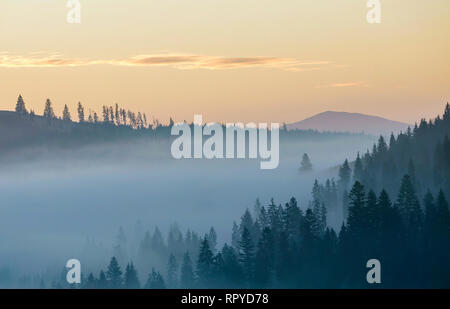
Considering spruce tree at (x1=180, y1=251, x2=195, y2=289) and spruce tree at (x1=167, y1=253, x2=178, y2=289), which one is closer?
spruce tree at (x1=180, y1=251, x2=195, y2=289)

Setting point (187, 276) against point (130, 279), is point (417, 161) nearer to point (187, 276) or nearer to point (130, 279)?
point (187, 276)

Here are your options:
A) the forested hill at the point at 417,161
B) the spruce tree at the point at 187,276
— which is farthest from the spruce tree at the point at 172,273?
the forested hill at the point at 417,161

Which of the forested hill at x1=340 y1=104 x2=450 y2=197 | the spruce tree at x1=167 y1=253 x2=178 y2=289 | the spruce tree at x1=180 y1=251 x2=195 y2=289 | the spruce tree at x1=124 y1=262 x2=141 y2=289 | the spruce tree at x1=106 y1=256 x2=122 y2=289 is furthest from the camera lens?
the forested hill at x1=340 y1=104 x2=450 y2=197

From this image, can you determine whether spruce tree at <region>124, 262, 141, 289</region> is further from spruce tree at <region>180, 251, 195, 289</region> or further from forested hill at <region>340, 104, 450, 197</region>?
forested hill at <region>340, 104, 450, 197</region>

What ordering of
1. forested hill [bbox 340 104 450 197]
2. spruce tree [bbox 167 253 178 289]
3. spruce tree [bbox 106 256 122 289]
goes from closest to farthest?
spruce tree [bbox 106 256 122 289] → spruce tree [bbox 167 253 178 289] → forested hill [bbox 340 104 450 197]

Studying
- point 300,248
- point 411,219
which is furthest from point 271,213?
point 411,219

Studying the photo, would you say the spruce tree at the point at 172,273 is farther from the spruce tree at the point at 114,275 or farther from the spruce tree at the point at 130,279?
the spruce tree at the point at 114,275

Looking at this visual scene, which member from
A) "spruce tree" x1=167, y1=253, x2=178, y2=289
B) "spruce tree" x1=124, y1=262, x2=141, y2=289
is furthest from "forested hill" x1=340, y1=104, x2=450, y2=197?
"spruce tree" x1=124, y1=262, x2=141, y2=289

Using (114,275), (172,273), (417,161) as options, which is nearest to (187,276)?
(172,273)

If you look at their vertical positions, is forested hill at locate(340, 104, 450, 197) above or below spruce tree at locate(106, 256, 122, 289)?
above

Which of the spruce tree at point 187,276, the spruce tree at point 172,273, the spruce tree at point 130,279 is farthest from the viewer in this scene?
the spruce tree at point 172,273

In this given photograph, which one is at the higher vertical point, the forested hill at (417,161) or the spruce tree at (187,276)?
the forested hill at (417,161)
